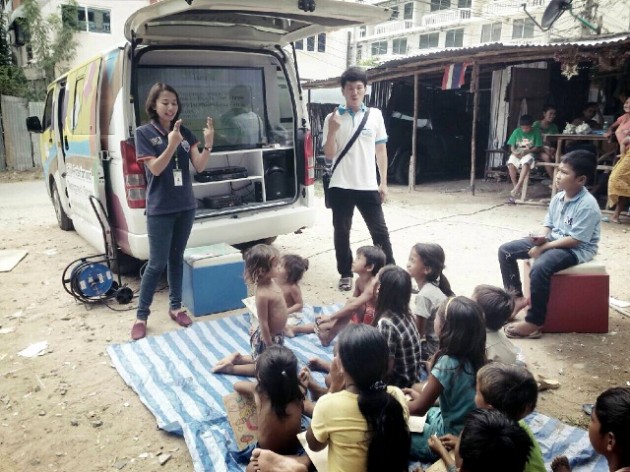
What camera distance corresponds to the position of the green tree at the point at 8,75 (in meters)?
15.5

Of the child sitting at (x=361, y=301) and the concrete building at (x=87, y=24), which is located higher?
the concrete building at (x=87, y=24)

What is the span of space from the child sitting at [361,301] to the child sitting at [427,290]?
334mm

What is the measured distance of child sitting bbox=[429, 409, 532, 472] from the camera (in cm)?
155

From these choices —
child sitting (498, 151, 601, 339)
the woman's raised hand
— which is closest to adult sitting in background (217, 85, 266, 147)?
the woman's raised hand

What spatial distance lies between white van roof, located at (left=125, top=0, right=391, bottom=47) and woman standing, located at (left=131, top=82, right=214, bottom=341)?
0.56 metres

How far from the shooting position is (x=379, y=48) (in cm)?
3794

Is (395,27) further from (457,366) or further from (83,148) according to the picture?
(457,366)

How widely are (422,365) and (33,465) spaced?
6.74 feet

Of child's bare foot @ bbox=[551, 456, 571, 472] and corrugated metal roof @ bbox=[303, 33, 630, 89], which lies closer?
child's bare foot @ bbox=[551, 456, 571, 472]

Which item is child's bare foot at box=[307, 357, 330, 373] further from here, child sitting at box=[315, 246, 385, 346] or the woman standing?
the woman standing

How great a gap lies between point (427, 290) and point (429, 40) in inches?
1379

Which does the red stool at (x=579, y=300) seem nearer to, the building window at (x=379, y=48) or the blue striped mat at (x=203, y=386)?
the blue striped mat at (x=203, y=386)

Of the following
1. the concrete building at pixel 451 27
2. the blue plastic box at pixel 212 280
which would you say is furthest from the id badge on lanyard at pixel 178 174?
the concrete building at pixel 451 27

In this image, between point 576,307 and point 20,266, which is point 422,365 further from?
point 20,266
